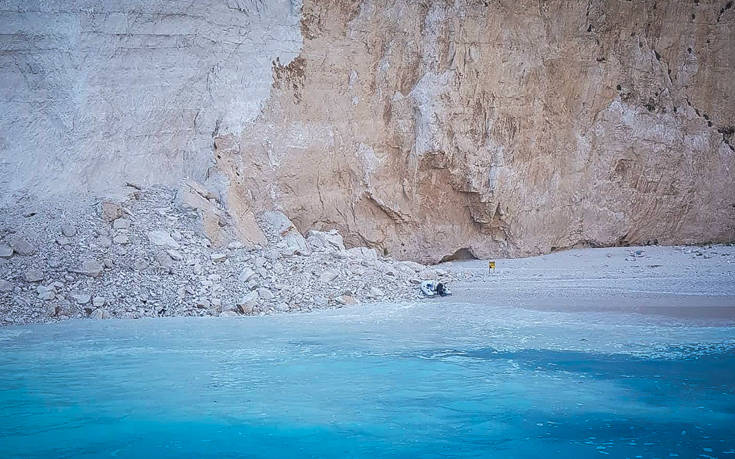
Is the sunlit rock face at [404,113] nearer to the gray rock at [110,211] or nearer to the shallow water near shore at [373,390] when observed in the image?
the gray rock at [110,211]

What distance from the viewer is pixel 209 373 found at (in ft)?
19.5

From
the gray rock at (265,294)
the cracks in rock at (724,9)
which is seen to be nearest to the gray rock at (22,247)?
the gray rock at (265,294)

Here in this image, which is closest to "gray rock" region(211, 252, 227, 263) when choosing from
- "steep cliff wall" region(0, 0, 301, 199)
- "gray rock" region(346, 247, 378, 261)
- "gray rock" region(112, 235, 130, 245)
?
"gray rock" region(112, 235, 130, 245)

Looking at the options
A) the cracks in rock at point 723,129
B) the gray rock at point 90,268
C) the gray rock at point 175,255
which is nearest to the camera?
the gray rock at point 90,268

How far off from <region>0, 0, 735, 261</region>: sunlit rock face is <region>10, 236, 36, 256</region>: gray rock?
5.30ft

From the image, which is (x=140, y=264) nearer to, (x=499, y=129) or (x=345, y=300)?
(x=345, y=300)

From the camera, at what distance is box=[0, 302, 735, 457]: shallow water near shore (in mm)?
4230

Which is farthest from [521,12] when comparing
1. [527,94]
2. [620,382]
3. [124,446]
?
[124,446]

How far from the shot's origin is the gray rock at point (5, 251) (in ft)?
31.6

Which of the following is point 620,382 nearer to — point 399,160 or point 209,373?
point 209,373

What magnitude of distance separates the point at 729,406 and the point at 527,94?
1084cm

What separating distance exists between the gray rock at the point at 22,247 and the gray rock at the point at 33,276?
48 centimetres

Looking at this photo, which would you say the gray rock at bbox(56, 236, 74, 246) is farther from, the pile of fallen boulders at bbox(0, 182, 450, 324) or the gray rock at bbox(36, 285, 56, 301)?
the gray rock at bbox(36, 285, 56, 301)

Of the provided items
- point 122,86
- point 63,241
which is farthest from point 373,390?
point 122,86
